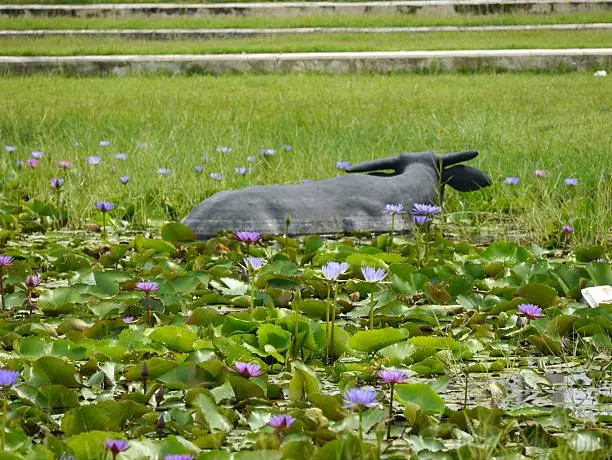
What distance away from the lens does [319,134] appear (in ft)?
17.3

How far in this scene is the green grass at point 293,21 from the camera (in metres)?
13.1

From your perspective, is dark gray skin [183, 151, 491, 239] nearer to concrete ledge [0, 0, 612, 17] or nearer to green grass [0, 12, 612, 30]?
green grass [0, 12, 612, 30]

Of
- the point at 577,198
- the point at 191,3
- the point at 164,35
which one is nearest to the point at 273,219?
the point at 577,198

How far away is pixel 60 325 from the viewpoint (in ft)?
7.75

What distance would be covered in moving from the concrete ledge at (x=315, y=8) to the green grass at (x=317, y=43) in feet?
6.94

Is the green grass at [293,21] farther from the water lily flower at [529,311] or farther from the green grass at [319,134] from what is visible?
the water lily flower at [529,311]

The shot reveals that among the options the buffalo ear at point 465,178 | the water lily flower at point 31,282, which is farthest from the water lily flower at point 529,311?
the buffalo ear at point 465,178

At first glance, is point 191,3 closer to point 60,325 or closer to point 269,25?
point 269,25

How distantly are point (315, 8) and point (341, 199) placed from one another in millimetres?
11373

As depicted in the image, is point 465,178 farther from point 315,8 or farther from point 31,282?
point 315,8

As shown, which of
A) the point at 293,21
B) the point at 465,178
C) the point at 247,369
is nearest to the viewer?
the point at 247,369

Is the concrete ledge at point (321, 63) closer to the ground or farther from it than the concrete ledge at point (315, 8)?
farther from it

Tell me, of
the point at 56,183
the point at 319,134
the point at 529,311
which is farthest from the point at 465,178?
the point at 529,311

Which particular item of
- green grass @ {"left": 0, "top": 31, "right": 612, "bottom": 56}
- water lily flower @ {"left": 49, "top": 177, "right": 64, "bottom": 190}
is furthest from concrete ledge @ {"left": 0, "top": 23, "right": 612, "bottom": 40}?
water lily flower @ {"left": 49, "top": 177, "right": 64, "bottom": 190}
